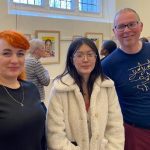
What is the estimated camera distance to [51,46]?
4.61 metres

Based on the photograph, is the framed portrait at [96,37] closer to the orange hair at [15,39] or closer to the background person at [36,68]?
the background person at [36,68]

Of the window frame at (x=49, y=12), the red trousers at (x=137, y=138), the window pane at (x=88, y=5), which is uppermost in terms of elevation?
the window pane at (x=88, y=5)

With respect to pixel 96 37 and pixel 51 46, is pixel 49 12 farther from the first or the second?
pixel 96 37

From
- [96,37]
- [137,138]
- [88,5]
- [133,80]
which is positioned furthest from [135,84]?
[88,5]

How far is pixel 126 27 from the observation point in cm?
217

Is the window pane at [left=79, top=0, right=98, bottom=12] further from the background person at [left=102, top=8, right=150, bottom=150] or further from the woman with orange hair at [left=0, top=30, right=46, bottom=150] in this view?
the woman with orange hair at [left=0, top=30, right=46, bottom=150]

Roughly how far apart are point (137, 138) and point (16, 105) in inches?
40.6

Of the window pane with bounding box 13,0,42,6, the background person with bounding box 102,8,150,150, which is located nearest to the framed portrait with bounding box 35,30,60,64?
the window pane with bounding box 13,0,42,6

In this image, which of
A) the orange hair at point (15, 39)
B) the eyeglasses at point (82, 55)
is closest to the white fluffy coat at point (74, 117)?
the eyeglasses at point (82, 55)

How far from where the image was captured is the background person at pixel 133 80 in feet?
7.15

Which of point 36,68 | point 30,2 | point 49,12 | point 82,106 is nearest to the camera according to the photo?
point 82,106

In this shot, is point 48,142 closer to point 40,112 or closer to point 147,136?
point 40,112

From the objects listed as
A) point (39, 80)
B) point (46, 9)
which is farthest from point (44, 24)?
point (39, 80)

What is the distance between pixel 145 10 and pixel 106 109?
14.6ft
